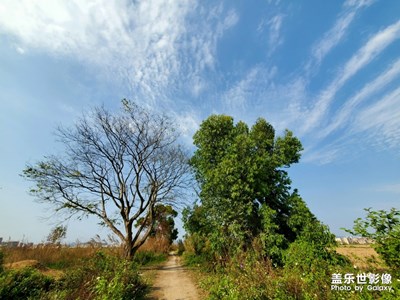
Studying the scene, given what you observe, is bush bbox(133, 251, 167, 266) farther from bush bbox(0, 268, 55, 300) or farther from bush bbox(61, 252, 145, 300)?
bush bbox(0, 268, 55, 300)

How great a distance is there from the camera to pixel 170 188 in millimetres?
17906

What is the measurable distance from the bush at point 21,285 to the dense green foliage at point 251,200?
7.29 metres

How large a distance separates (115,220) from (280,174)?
12.7 meters

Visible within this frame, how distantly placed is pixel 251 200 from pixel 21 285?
10.3 metres

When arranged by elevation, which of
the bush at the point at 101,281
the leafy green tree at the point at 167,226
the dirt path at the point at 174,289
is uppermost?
the leafy green tree at the point at 167,226

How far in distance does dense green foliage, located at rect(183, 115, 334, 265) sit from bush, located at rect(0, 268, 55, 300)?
729 cm

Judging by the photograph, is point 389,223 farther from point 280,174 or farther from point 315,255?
point 280,174

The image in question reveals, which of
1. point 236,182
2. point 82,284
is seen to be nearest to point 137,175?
point 236,182

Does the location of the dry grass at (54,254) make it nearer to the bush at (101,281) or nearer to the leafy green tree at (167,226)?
the bush at (101,281)

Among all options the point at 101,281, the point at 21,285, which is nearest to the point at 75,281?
the point at 21,285

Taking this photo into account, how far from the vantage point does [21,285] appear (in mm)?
5348

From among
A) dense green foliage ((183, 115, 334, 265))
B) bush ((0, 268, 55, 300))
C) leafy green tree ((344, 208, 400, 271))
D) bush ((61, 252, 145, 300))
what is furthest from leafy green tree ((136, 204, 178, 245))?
leafy green tree ((344, 208, 400, 271))

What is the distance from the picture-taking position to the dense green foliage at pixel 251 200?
36.4 ft

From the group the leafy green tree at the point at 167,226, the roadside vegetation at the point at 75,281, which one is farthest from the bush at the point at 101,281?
the leafy green tree at the point at 167,226
